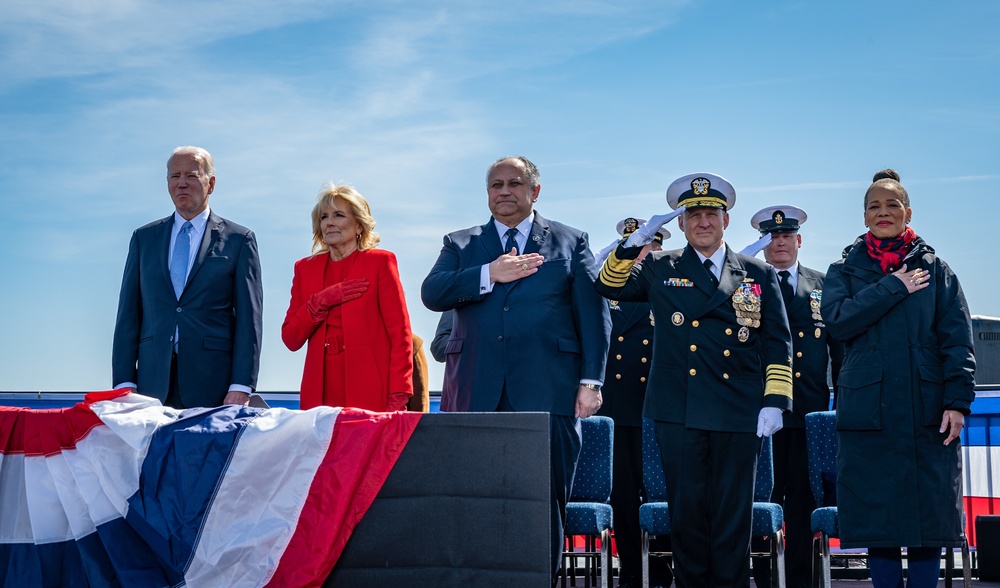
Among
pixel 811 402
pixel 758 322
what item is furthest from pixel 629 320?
pixel 758 322

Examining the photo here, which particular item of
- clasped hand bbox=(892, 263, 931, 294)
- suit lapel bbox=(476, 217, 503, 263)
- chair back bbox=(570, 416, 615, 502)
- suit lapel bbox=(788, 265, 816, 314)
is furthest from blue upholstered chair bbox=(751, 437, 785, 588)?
suit lapel bbox=(476, 217, 503, 263)

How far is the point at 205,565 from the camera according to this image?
378 cm

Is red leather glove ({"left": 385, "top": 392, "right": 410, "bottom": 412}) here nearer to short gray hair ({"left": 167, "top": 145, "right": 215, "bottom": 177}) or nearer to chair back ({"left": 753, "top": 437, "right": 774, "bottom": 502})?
short gray hair ({"left": 167, "top": 145, "right": 215, "bottom": 177})

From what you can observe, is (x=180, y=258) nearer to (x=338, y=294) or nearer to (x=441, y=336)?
(x=338, y=294)

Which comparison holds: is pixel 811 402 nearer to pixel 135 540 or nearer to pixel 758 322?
pixel 758 322

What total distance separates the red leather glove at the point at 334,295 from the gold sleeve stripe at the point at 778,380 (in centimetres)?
187

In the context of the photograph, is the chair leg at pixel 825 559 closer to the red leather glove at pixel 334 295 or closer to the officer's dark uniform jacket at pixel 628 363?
the officer's dark uniform jacket at pixel 628 363

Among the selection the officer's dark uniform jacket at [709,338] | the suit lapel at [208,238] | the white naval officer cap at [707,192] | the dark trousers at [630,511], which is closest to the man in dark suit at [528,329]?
the officer's dark uniform jacket at [709,338]

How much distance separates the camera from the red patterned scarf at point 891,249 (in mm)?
5355

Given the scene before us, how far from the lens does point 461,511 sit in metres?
3.75

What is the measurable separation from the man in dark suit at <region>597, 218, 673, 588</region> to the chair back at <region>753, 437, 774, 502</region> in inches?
25.6

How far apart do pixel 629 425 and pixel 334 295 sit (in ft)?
7.79

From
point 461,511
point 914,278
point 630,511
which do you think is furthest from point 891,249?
point 461,511

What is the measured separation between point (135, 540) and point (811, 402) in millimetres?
4113
